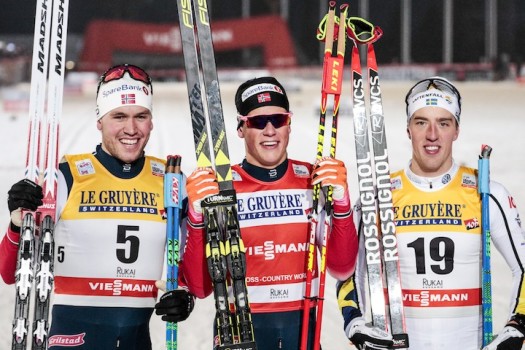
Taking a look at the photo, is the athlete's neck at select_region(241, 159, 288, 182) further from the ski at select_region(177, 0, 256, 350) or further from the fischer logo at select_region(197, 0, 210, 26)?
the fischer logo at select_region(197, 0, 210, 26)

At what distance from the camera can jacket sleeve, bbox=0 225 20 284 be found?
10.0ft

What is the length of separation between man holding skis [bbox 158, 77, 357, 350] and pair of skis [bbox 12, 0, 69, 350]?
1.84 ft

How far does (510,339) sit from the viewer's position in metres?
2.94

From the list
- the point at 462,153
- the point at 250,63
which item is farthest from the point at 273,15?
the point at 462,153

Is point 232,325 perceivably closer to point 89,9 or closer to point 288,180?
point 288,180

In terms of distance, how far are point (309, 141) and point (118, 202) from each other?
31.1 ft

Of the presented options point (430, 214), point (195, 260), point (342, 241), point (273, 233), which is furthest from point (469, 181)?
point (195, 260)

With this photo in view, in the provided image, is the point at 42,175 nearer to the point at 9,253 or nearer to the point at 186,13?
the point at 9,253

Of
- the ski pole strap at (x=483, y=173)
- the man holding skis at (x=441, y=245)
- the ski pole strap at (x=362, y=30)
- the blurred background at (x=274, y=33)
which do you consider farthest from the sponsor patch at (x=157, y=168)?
the blurred background at (x=274, y=33)

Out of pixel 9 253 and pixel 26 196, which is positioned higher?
pixel 26 196

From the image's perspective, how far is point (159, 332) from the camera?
16.9 feet

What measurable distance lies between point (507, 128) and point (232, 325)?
39.6 feet

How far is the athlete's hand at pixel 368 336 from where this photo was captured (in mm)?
3000

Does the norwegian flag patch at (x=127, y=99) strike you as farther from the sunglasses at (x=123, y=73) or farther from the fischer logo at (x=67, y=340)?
the fischer logo at (x=67, y=340)
